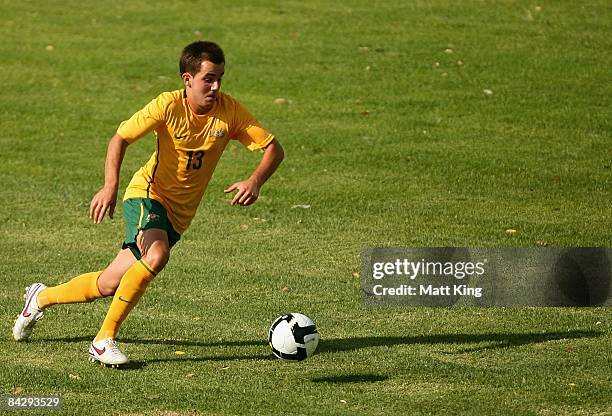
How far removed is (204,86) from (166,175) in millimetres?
760

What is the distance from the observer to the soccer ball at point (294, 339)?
880 centimetres

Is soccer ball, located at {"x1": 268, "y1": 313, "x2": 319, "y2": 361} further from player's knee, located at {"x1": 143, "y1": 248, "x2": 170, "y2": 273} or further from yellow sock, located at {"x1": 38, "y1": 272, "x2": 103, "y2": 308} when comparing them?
yellow sock, located at {"x1": 38, "y1": 272, "x2": 103, "y2": 308}

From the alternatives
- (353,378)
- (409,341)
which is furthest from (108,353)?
(409,341)

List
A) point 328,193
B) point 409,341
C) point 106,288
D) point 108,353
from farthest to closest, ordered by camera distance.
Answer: point 328,193 → point 409,341 → point 106,288 → point 108,353

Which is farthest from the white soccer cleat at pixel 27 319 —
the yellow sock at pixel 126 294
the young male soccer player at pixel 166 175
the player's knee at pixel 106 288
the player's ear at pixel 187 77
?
the player's ear at pixel 187 77

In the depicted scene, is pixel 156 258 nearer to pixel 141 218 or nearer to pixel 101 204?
pixel 141 218

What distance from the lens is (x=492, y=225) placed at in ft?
44.2

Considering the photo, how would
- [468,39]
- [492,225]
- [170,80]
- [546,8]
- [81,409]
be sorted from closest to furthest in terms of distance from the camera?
[81,409], [492,225], [170,80], [468,39], [546,8]

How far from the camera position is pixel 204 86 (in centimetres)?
899

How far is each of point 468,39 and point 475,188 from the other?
24.3ft

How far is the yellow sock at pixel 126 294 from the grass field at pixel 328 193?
33cm

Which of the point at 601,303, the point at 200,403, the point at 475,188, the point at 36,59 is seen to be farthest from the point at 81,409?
the point at 36,59

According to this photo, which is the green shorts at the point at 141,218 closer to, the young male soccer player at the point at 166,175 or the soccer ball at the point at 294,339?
the young male soccer player at the point at 166,175

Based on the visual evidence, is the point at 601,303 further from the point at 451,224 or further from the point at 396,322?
the point at 451,224
